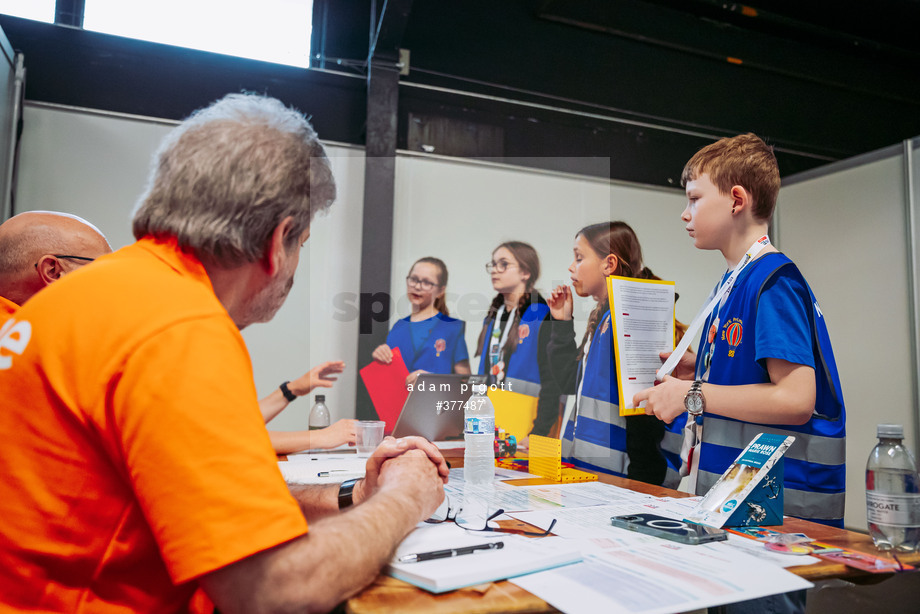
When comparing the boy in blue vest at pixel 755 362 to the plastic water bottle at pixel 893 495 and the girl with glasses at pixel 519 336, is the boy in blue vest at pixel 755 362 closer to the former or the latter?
the plastic water bottle at pixel 893 495

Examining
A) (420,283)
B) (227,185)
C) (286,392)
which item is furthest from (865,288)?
(227,185)

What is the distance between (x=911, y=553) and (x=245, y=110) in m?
1.19

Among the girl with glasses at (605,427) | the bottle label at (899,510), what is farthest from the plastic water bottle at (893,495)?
the girl with glasses at (605,427)

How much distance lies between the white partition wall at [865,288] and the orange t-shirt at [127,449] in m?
4.00

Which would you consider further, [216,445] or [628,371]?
[628,371]

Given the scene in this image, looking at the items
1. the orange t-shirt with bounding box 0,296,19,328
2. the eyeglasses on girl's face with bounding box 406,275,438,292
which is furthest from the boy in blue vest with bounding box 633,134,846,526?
the eyeglasses on girl's face with bounding box 406,275,438,292

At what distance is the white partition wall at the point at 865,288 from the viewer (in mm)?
3516

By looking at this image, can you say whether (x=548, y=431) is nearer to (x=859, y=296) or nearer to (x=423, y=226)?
(x=423, y=226)

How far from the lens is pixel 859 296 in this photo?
3.76 metres

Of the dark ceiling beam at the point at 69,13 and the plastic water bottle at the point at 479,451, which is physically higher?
the dark ceiling beam at the point at 69,13

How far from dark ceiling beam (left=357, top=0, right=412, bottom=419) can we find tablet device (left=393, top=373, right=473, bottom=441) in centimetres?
195

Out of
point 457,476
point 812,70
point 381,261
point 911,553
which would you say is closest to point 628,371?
point 457,476

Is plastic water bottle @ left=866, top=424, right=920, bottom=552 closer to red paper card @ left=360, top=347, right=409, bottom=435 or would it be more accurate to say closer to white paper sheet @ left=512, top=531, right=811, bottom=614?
white paper sheet @ left=512, top=531, right=811, bottom=614

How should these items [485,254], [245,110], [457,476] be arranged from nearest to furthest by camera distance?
[245,110] → [457,476] → [485,254]
